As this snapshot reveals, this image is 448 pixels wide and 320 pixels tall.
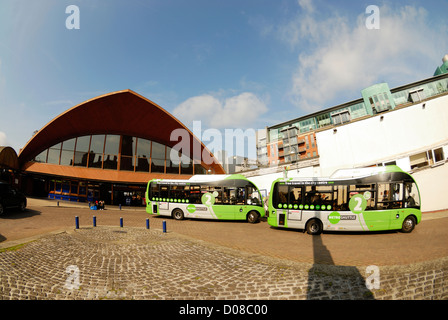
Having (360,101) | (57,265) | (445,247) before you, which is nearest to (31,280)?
(57,265)

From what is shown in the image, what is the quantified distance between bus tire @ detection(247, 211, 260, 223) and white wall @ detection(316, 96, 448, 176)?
10231mm

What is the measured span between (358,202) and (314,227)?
2390 mm

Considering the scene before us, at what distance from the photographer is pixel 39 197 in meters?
25.6

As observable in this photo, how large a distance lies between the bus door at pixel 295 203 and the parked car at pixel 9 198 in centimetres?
1733

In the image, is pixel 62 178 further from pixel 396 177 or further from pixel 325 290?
pixel 396 177

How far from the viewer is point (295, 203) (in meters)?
11.0

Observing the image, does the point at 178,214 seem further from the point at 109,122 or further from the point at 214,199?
the point at 109,122

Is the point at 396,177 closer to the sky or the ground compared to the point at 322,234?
closer to the sky

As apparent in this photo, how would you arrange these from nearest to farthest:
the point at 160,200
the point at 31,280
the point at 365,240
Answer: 1. the point at 31,280
2. the point at 365,240
3. the point at 160,200

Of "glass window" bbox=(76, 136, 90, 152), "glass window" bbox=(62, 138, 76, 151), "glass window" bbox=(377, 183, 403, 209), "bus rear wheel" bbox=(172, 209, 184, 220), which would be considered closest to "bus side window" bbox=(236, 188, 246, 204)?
"bus rear wheel" bbox=(172, 209, 184, 220)

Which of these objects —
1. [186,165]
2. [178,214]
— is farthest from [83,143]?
[178,214]

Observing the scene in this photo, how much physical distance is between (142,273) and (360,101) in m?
61.5

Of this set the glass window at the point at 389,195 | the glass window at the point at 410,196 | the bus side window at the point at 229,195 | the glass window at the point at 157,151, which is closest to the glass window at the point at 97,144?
the glass window at the point at 157,151

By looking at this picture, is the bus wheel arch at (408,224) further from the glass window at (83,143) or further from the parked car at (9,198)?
the glass window at (83,143)
